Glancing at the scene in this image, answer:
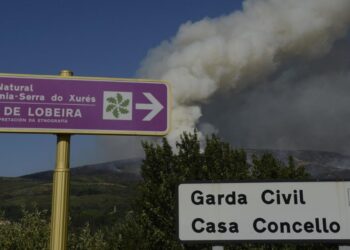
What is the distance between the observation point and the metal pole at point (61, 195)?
5.17m

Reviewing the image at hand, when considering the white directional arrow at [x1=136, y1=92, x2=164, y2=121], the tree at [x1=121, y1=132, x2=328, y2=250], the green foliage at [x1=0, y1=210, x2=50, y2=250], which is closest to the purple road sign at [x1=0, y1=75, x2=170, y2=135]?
the white directional arrow at [x1=136, y1=92, x2=164, y2=121]

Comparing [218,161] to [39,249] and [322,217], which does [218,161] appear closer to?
[39,249]

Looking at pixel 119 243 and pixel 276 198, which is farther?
pixel 119 243

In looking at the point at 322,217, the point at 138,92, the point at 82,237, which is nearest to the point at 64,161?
the point at 138,92

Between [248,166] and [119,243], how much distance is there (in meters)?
15.6

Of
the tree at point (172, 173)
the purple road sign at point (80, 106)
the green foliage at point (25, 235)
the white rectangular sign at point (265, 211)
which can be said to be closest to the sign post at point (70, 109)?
the purple road sign at point (80, 106)

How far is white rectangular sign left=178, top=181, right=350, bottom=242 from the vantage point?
5332 mm

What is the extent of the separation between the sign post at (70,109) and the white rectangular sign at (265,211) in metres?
1.02

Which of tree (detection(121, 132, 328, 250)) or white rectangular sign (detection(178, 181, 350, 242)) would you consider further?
tree (detection(121, 132, 328, 250))

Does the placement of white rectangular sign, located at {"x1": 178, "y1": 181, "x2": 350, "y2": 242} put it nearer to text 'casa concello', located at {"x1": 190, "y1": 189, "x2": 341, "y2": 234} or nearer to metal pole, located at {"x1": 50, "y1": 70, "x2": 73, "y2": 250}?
text 'casa concello', located at {"x1": 190, "y1": 189, "x2": 341, "y2": 234}

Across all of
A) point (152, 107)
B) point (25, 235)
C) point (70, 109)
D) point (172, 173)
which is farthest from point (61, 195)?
point (172, 173)

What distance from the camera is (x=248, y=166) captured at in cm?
4738

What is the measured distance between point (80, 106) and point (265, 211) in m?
2.61

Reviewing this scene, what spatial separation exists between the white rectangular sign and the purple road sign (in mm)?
1038
